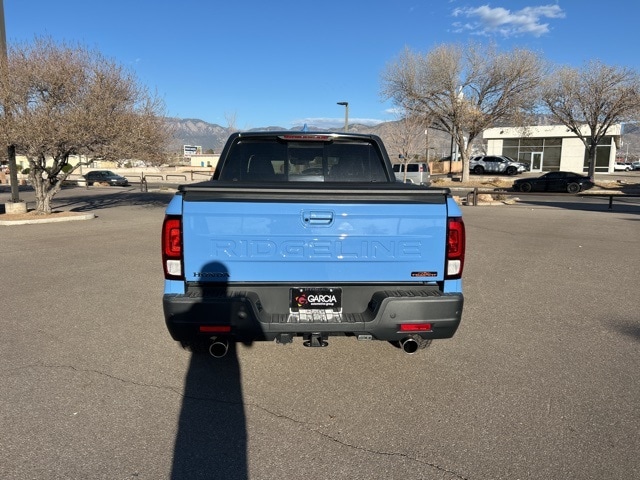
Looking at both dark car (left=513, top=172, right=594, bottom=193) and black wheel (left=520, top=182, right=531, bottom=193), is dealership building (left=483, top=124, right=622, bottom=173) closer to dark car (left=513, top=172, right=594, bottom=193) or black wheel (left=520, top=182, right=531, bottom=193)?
dark car (left=513, top=172, right=594, bottom=193)

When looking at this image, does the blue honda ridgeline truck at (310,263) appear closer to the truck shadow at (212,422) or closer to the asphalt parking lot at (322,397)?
the truck shadow at (212,422)

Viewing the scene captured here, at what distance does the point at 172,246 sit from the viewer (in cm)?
338

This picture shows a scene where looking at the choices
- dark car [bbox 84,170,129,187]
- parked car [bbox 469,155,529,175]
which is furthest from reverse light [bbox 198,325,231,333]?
parked car [bbox 469,155,529,175]

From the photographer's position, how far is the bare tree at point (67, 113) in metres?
12.2

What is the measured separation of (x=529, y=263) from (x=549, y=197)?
69.4ft

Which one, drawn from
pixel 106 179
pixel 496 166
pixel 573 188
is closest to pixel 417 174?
pixel 573 188

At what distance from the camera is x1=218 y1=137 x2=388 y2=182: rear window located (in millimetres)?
4965

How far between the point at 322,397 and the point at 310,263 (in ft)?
3.32

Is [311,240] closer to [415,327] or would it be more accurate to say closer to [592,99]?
[415,327]

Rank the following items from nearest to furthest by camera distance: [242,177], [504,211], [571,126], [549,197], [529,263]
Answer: [242,177] < [529,263] < [504,211] < [549,197] < [571,126]

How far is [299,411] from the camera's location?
3.42 m

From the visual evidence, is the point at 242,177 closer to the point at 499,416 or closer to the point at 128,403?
the point at 128,403

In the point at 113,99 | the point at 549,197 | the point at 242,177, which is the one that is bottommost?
the point at 549,197

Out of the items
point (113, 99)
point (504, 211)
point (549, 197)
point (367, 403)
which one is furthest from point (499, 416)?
point (549, 197)
